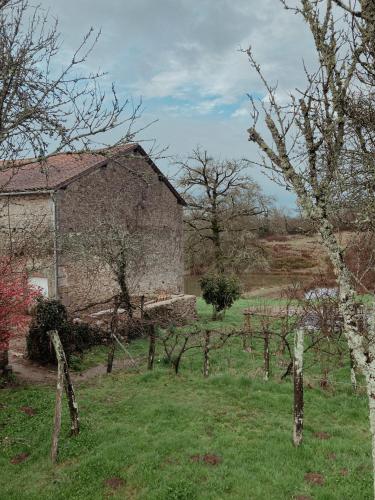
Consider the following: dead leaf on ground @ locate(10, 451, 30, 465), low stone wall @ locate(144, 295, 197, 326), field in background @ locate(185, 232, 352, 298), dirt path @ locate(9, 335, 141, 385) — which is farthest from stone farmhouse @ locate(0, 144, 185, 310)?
field in background @ locate(185, 232, 352, 298)

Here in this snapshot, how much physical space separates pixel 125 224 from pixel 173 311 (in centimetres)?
465

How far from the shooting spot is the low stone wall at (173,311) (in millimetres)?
19031

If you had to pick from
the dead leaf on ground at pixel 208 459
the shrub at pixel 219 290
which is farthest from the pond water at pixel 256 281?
the dead leaf on ground at pixel 208 459

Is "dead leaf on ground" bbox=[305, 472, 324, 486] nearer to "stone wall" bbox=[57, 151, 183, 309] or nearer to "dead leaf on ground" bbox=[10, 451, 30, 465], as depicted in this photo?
"dead leaf on ground" bbox=[10, 451, 30, 465]

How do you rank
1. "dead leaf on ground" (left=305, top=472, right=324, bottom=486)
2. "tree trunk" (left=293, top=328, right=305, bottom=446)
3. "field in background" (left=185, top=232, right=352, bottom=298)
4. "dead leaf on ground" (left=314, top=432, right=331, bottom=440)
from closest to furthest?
"dead leaf on ground" (left=305, top=472, right=324, bottom=486)
"tree trunk" (left=293, top=328, right=305, bottom=446)
"dead leaf on ground" (left=314, top=432, right=331, bottom=440)
"field in background" (left=185, top=232, right=352, bottom=298)

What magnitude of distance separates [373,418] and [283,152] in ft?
8.52

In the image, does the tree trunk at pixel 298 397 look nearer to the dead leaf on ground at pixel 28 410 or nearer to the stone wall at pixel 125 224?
the dead leaf on ground at pixel 28 410

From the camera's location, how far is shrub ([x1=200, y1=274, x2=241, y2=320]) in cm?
2211

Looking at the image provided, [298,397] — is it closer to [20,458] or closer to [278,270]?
[20,458]

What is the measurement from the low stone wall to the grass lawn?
7683 millimetres

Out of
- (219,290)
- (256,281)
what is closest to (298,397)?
(219,290)

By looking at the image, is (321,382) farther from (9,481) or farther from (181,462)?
(9,481)

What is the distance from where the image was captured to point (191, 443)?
738 centimetres

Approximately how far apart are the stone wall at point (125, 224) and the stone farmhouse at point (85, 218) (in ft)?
0.13
